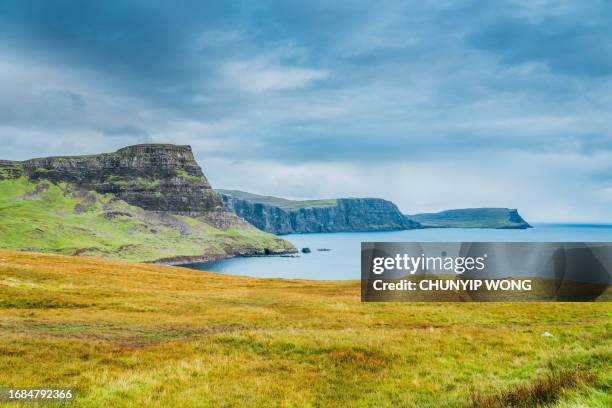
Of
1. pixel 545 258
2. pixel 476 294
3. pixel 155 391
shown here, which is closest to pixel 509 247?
pixel 545 258

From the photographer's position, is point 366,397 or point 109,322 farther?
point 109,322

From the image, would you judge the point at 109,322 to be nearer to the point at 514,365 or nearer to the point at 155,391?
the point at 155,391

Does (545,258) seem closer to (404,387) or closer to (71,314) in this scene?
(404,387)

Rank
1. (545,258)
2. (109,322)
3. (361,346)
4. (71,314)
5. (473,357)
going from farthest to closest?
(545,258)
(71,314)
(109,322)
(361,346)
(473,357)

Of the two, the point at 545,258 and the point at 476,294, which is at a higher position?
the point at 545,258

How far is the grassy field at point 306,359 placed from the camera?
43.7 ft

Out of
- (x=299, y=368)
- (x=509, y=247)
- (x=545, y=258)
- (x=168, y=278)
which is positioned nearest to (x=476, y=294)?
(x=545, y=258)

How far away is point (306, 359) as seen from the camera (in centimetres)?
1881

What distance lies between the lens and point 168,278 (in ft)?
221

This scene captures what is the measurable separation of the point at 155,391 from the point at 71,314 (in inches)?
955

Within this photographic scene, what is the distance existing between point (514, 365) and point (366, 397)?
22.1ft

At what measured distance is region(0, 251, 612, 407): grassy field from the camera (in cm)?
1331

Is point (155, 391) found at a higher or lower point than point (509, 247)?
lower

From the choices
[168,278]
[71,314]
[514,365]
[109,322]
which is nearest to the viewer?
[514,365]
